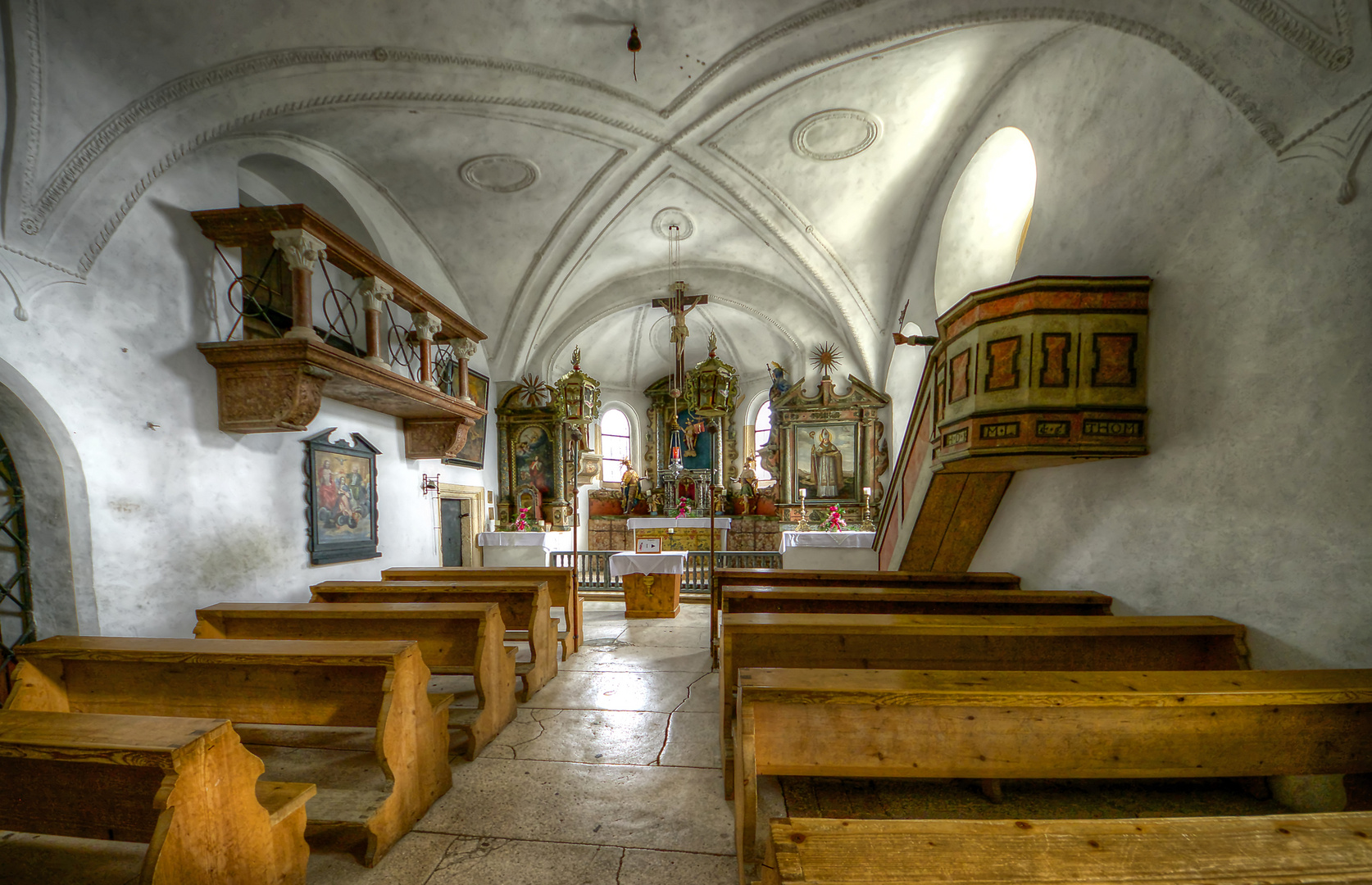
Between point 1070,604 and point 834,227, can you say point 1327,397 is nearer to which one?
point 1070,604

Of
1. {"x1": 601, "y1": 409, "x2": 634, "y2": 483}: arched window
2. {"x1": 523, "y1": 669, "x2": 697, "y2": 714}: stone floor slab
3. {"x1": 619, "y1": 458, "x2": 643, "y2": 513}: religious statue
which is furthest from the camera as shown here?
{"x1": 601, "y1": 409, "x2": 634, "y2": 483}: arched window

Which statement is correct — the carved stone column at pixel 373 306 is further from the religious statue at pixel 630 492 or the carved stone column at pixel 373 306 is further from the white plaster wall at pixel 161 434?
the religious statue at pixel 630 492

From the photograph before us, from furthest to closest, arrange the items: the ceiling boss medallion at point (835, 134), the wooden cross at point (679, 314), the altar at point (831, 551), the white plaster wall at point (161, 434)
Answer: the wooden cross at point (679, 314)
the altar at point (831, 551)
the ceiling boss medallion at point (835, 134)
the white plaster wall at point (161, 434)

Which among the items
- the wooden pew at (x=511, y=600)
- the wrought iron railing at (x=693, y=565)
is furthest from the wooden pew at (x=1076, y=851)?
the wrought iron railing at (x=693, y=565)

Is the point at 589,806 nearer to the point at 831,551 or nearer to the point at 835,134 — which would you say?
the point at 831,551

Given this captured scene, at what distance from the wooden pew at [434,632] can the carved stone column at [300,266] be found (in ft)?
7.66

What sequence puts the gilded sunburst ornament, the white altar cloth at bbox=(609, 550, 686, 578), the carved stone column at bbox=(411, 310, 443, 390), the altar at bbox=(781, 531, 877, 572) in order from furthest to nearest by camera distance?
1. the gilded sunburst ornament
2. the altar at bbox=(781, 531, 877, 572)
3. the white altar cloth at bbox=(609, 550, 686, 578)
4. the carved stone column at bbox=(411, 310, 443, 390)

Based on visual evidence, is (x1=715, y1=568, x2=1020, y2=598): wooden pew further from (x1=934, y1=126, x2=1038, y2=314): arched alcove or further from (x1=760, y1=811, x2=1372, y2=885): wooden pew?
(x1=934, y1=126, x2=1038, y2=314): arched alcove

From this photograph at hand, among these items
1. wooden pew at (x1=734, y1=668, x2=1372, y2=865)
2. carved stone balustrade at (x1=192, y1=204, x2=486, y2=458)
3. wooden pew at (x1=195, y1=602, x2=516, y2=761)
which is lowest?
wooden pew at (x1=195, y1=602, x2=516, y2=761)

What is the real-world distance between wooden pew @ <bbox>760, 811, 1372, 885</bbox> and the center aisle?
1.46 m

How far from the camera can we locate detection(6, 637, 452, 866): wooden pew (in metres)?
2.59

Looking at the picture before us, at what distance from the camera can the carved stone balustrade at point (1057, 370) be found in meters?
3.42

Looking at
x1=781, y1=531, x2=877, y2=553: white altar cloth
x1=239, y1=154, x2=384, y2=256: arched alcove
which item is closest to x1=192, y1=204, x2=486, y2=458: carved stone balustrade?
x1=239, y1=154, x2=384, y2=256: arched alcove

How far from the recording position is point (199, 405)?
4.89 meters
